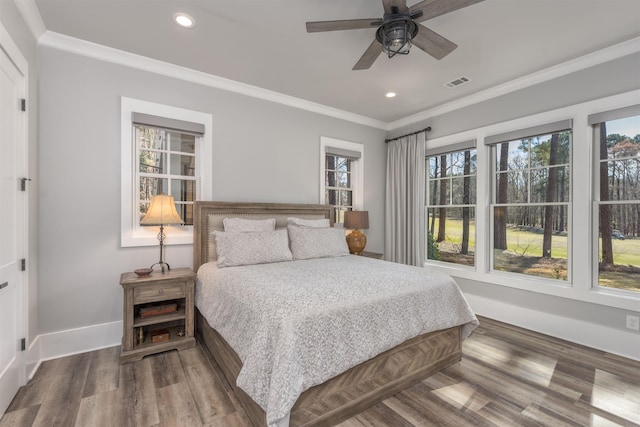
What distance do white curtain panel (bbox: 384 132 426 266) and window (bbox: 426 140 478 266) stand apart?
22 cm

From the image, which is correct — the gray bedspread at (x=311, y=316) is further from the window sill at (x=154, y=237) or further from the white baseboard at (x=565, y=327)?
the white baseboard at (x=565, y=327)

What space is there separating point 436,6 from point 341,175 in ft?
9.92

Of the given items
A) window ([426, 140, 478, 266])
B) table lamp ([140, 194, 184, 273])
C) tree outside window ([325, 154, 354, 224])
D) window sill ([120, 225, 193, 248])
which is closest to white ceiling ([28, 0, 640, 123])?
window ([426, 140, 478, 266])

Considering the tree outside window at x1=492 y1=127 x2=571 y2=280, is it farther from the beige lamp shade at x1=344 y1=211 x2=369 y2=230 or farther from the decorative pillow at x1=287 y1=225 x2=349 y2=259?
the decorative pillow at x1=287 y1=225 x2=349 y2=259

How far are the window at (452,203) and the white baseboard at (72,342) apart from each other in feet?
13.6

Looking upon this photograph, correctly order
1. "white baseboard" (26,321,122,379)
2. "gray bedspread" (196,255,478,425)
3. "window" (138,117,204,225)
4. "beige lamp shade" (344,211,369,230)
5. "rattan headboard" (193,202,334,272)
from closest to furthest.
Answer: "gray bedspread" (196,255,478,425)
"white baseboard" (26,321,122,379)
"window" (138,117,204,225)
"rattan headboard" (193,202,334,272)
"beige lamp shade" (344,211,369,230)

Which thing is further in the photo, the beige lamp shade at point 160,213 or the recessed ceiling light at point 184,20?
the beige lamp shade at point 160,213

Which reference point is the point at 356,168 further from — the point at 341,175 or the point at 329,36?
the point at 329,36

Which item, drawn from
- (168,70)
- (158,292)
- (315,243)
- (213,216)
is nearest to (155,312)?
(158,292)

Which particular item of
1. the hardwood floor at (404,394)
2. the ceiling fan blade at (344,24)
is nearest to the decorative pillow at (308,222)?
the hardwood floor at (404,394)

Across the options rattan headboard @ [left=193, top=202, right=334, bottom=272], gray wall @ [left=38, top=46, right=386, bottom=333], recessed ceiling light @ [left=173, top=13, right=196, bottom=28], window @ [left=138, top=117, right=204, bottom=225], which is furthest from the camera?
rattan headboard @ [left=193, top=202, right=334, bottom=272]

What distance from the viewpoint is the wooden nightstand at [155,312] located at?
2471 millimetres

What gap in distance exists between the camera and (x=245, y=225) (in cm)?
327

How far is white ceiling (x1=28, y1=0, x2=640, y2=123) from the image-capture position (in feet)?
7.25
